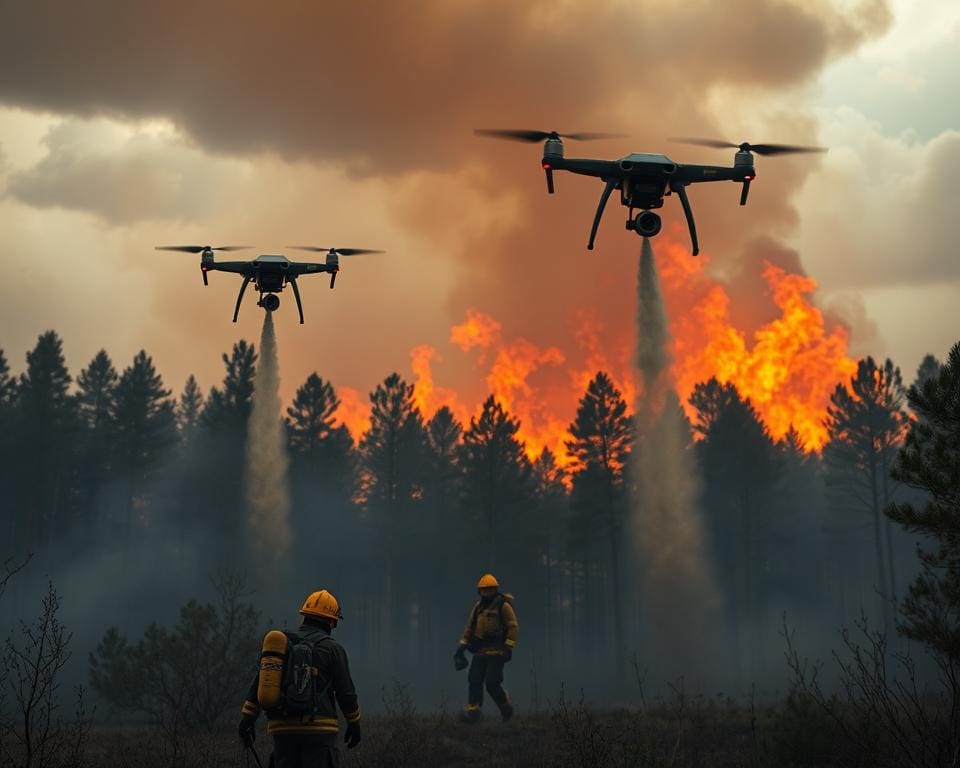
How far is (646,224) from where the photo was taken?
22.7 metres

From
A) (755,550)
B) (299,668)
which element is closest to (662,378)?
(755,550)

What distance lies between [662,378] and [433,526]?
22.8 metres

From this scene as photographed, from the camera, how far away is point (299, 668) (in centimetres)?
884

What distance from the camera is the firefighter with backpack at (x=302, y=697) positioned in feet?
28.7

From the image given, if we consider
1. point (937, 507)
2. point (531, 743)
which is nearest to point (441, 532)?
point (531, 743)

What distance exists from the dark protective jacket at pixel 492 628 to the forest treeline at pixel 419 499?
34535 millimetres

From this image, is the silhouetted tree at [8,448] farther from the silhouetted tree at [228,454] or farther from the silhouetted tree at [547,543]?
the silhouetted tree at [547,543]

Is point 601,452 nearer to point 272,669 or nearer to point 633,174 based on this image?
point 633,174

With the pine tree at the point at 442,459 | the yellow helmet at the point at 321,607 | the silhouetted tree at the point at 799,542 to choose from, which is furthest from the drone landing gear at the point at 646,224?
the silhouetted tree at the point at 799,542

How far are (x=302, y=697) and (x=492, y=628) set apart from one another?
9.81 meters

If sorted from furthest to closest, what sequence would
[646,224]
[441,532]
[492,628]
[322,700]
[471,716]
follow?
1. [441,532]
2. [646,224]
3. [492,628]
4. [471,716]
5. [322,700]

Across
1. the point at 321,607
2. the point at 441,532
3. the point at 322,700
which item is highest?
the point at 441,532

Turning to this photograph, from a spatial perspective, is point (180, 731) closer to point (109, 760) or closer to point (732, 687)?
point (109, 760)

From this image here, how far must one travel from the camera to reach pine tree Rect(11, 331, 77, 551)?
58750mm
